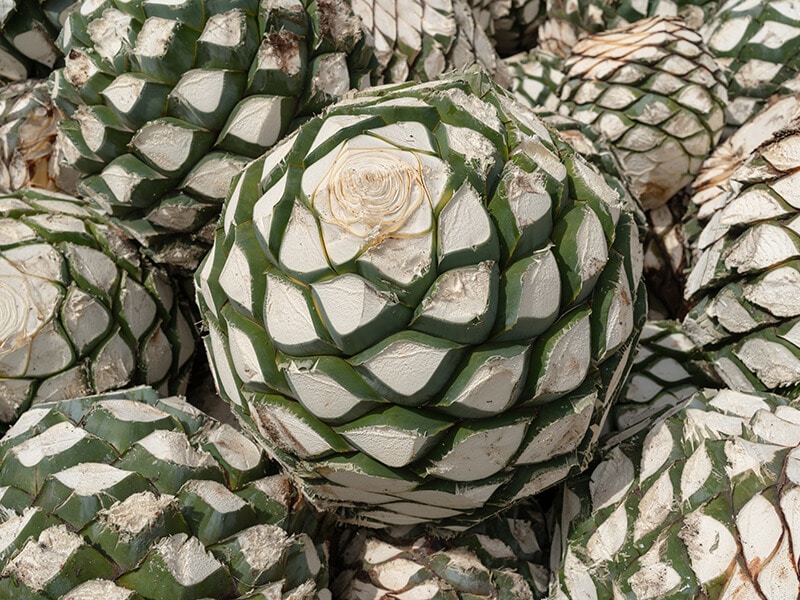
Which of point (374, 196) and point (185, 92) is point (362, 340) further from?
point (185, 92)

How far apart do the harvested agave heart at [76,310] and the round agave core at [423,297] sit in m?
0.34

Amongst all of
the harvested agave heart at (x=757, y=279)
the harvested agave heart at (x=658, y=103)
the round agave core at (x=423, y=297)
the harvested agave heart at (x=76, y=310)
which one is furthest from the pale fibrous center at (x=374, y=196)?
the harvested agave heart at (x=658, y=103)

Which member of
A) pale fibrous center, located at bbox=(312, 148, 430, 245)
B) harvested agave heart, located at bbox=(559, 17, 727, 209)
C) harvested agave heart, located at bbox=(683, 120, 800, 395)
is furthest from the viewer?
harvested agave heart, located at bbox=(559, 17, 727, 209)

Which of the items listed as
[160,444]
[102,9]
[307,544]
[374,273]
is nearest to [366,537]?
[307,544]

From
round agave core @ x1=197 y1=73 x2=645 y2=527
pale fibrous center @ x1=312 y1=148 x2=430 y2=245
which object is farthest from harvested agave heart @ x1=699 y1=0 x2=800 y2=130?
pale fibrous center @ x1=312 y1=148 x2=430 y2=245

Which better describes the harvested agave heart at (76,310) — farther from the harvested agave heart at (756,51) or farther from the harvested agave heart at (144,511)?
the harvested agave heart at (756,51)

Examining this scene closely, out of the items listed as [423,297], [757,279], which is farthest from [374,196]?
[757,279]

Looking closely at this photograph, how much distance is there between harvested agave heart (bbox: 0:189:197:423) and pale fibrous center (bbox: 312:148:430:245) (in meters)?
0.56

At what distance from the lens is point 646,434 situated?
109cm

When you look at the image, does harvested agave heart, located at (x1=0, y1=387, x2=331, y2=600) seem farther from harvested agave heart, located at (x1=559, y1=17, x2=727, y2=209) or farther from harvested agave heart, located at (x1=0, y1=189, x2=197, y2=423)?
harvested agave heart, located at (x1=559, y1=17, x2=727, y2=209)

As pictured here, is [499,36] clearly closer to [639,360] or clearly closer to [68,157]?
[639,360]

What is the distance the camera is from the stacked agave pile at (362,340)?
2.62 feet

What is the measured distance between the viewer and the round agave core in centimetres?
78

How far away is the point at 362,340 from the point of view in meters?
0.79
